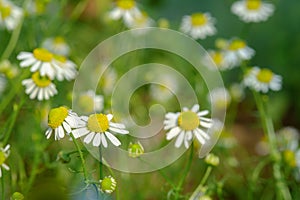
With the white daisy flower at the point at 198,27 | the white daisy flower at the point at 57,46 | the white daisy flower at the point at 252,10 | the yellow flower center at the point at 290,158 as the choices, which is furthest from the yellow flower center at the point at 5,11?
the yellow flower center at the point at 290,158

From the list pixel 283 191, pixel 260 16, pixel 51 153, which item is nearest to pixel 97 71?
pixel 51 153

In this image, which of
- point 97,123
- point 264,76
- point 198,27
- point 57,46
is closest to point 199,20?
point 198,27

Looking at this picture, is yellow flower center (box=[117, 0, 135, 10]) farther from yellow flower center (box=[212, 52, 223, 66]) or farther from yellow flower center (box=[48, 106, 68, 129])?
yellow flower center (box=[48, 106, 68, 129])

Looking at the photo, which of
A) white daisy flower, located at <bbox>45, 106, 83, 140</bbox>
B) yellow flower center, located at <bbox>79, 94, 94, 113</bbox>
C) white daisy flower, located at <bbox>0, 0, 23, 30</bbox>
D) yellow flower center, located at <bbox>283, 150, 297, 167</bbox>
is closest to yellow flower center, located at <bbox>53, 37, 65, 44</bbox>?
white daisy flower, located at <bbox>0, 0, 23, 30</bbox>

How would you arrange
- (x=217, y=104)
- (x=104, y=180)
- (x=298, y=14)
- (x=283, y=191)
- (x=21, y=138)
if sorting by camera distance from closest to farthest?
(x=104, y=180) < (x=283, y=191) < (x=21, y=138) < (x=217, y=104) < (x=298, y=14)

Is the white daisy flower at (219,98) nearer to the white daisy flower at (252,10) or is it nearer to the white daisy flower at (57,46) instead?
the white daisy flower at (252,10)

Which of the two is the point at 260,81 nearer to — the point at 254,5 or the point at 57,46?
the point at 254,5

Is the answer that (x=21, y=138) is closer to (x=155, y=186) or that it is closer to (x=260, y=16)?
(x=155, y=186)
